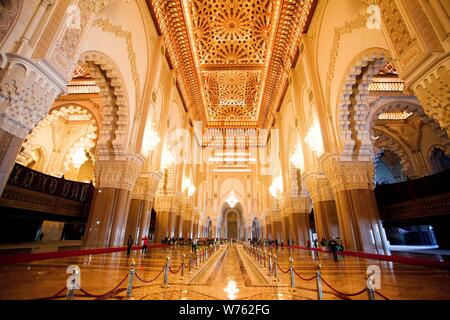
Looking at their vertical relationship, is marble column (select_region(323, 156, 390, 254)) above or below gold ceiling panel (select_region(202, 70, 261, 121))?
below

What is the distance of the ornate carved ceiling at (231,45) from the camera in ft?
29.8

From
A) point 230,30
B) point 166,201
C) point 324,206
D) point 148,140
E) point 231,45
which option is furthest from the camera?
point 231,45

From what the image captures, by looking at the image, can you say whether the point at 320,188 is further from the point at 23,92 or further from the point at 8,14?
the point at 8,14

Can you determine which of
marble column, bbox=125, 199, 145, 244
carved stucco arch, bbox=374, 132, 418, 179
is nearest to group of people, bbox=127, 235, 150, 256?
marble column, bbox=125, 199, 145, 244

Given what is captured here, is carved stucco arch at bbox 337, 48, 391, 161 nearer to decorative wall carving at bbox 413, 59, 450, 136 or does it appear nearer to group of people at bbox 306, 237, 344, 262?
group of people at bbox 306, 237, 344, 262

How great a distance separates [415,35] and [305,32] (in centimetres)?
673

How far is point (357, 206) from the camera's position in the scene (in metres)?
5.99

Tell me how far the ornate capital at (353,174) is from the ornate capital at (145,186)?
6372 mm

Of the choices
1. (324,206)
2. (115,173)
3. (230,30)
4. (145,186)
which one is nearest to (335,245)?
(324,206)

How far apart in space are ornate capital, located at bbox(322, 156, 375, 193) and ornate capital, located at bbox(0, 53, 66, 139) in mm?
6880

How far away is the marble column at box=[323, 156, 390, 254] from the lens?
564 centimetres

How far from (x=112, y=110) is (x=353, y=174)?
7637 millimetres

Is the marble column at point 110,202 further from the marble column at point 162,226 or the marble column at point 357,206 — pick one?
the marble column at point 357,206

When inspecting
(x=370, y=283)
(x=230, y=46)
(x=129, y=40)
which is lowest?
(x=370, y=283)
